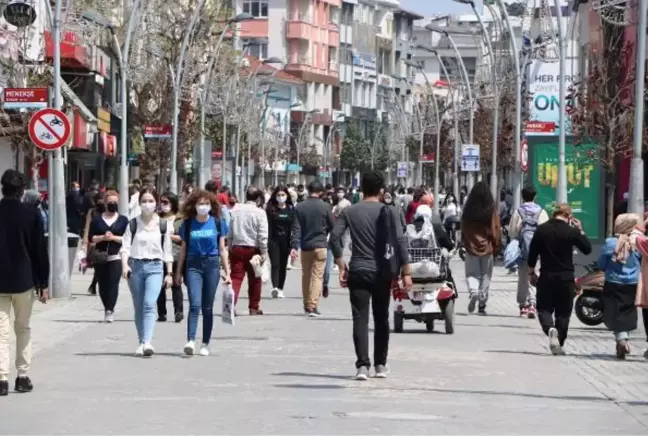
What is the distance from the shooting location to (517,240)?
88.1 ft

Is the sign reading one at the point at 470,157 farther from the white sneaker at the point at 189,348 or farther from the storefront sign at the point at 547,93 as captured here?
the white sneaker at the point at 189,348

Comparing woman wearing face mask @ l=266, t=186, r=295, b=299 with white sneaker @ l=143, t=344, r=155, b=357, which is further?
woman wearing face mask @ l=266, t=186, r=295, b=299

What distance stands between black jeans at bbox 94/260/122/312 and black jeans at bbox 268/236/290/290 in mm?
5501

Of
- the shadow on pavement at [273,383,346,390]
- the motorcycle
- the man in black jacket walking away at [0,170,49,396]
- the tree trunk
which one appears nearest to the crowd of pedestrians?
the man in black jacket walking away at [0,170,49,396]

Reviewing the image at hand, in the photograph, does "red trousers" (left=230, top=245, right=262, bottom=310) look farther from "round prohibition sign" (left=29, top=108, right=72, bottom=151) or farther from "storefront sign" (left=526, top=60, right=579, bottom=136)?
"storefront sign" (left=526, top=60, right=579, bottom=136)

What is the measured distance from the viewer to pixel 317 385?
1580cm

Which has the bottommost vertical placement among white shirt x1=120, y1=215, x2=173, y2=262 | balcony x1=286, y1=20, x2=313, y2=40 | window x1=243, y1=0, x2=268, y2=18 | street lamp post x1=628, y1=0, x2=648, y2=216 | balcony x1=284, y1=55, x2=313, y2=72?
white shirt x1=120, y1=215, x2=173, y2=262

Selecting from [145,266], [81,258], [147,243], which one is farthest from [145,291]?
[81,258]

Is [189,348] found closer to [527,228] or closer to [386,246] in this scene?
[386,246]

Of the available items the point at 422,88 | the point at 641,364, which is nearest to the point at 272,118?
the point at 422,88

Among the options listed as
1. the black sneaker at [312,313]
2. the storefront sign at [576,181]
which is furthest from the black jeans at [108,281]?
the storefront sign at [576,181]

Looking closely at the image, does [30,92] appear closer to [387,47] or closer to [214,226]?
[214,226]

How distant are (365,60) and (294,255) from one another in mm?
142650

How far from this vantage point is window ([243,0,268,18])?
481 feet
